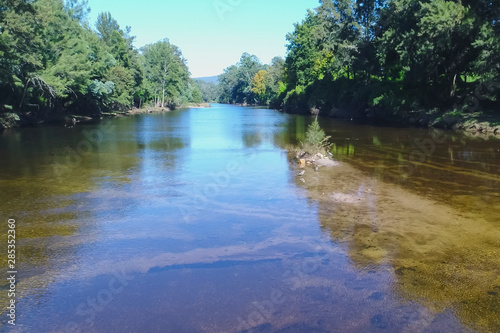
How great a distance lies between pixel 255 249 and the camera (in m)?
7.39

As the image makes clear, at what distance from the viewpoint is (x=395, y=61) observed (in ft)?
134

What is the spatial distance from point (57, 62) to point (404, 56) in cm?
3390

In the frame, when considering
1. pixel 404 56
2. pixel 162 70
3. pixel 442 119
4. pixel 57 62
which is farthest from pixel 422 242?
pixel 162 70

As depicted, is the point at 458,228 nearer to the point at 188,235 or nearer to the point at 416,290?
the point at 416,290

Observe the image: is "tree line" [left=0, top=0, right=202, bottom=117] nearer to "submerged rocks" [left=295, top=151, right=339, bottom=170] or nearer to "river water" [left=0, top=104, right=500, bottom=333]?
"river water" [left=0, top=104, right=500, bottom=333]

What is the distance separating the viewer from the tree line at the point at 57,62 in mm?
27859

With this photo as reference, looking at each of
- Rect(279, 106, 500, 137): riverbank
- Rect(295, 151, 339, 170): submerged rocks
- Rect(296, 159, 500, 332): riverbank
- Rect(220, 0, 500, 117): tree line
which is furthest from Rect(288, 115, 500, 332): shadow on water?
Rect(220, 0, 500, 117): tree line

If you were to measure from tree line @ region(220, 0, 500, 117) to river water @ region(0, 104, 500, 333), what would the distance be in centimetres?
1830

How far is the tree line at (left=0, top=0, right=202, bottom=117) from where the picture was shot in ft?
91.4

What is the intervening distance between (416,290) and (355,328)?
4.94ft

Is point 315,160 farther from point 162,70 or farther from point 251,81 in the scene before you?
point 251,81

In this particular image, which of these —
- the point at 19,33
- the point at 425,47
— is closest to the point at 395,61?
the point at 425,47

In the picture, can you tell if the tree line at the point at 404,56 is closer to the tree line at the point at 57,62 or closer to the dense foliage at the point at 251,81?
the tree line at the point at 57,62

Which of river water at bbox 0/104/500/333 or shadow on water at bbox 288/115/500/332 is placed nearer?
river water at bbox 0/104/500/333
